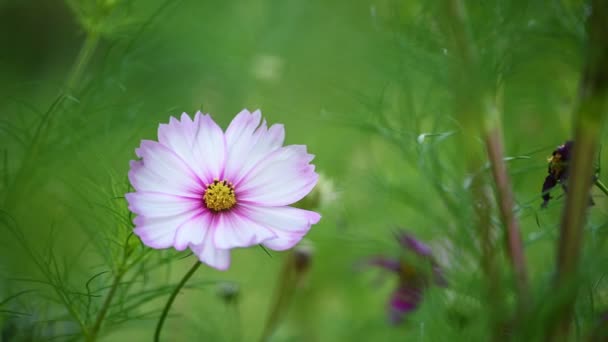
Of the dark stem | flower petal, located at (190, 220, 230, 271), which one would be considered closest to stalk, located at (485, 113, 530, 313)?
the dark stem

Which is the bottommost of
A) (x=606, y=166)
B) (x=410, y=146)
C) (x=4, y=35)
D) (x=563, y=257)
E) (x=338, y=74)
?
(x=563, y=257)

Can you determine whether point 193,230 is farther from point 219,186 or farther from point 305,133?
point 305,133

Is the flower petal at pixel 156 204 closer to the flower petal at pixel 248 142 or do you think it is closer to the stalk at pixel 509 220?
the flower petal at pixel 248 142

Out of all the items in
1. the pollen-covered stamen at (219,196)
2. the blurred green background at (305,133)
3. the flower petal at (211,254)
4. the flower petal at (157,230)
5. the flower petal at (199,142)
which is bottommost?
the flower petal at (211,254)

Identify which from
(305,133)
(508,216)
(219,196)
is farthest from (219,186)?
(305,133)

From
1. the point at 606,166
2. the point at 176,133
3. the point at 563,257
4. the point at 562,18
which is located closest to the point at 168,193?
the point at 176,133

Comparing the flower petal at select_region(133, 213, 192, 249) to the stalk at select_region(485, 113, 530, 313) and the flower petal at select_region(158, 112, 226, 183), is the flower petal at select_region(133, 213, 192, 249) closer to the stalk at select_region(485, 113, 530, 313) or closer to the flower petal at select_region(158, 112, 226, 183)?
the flower petal at select_region(158, 112, 226, 183)

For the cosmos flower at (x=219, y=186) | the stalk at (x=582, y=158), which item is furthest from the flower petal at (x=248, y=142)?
the stalk at (x=582, y=158)

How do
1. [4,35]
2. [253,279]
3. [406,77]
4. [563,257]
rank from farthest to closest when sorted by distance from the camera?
[4,35] < [253,279] < [406,77] < [563,257]

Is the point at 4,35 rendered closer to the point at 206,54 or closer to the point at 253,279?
the point at 206,54
